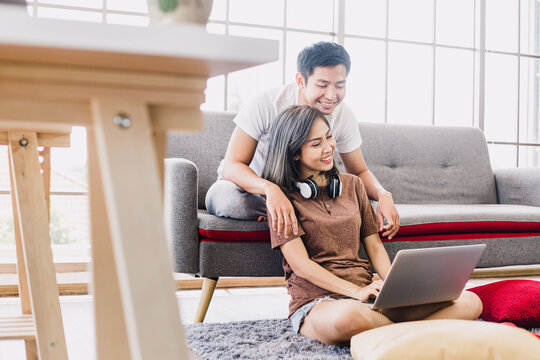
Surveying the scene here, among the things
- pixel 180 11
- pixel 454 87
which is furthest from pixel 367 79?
pixel 180 11

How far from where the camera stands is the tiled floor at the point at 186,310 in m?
1.77

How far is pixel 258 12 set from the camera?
11.0ft

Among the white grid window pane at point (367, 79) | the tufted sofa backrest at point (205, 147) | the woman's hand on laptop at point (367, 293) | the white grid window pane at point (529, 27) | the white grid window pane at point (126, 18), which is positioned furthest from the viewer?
the white grid window pane at point (529, 27)

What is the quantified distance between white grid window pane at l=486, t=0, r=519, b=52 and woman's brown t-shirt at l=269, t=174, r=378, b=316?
2789mm

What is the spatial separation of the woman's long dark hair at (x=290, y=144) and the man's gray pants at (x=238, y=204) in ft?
0.59

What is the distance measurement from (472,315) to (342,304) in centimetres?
47

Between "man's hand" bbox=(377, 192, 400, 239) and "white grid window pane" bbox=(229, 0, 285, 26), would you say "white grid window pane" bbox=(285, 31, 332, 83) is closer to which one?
"white grid window pane" bbox=(229, 0, 285, 26)

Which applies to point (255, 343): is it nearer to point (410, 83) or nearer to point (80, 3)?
point (80, 3)

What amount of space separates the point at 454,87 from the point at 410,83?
0.35m

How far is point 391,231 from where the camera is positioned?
1905 mm

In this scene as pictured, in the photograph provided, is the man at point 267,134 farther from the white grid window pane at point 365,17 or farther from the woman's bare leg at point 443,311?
the white grid window pane at point 365,17

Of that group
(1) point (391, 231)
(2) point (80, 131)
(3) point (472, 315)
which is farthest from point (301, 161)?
(2) point (80, 131)

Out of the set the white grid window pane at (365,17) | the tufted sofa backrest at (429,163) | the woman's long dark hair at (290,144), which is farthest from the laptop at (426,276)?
the white grid window pane at (365,17)

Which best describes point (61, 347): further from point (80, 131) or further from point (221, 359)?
point (80, 131)
